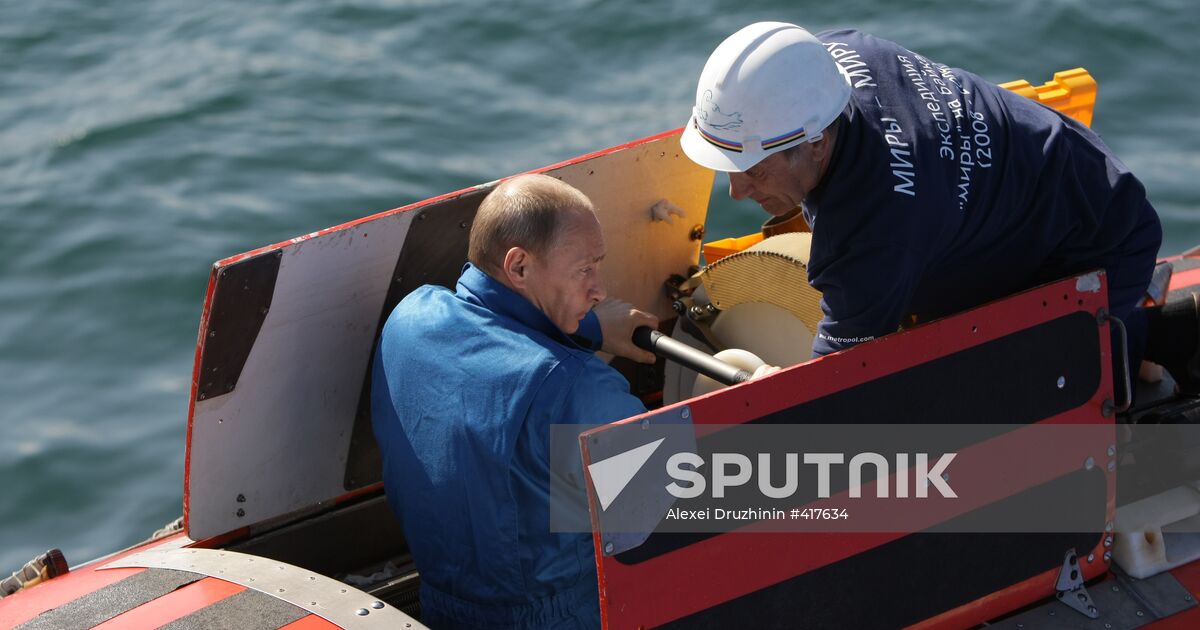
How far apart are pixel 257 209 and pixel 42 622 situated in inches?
194

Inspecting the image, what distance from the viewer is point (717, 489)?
2406 mm

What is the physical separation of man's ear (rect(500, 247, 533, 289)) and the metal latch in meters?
1.32

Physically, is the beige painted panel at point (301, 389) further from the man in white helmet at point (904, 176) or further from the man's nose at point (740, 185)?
the man in white helmet at point (904, 176)

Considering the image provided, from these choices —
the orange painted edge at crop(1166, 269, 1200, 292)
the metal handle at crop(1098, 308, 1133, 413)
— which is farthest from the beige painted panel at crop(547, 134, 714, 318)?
the orange painted edge at crop(1166, 269, 1200, 292)

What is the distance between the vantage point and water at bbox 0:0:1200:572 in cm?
602

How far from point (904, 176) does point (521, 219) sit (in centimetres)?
75

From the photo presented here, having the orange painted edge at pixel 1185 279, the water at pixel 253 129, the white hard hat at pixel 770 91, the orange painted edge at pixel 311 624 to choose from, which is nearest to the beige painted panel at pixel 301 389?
the orange painted edge at pixel 311 624

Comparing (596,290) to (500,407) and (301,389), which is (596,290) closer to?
(500,407)

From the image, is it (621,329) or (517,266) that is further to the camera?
(621,329)

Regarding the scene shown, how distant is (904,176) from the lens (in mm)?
2570

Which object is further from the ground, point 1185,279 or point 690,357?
point 690,357

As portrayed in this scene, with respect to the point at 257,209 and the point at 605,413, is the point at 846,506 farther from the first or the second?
the point at 257,209

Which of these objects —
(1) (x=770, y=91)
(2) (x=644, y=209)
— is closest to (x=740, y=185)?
(1) (x=770, y=91)

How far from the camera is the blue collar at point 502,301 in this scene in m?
2.65
